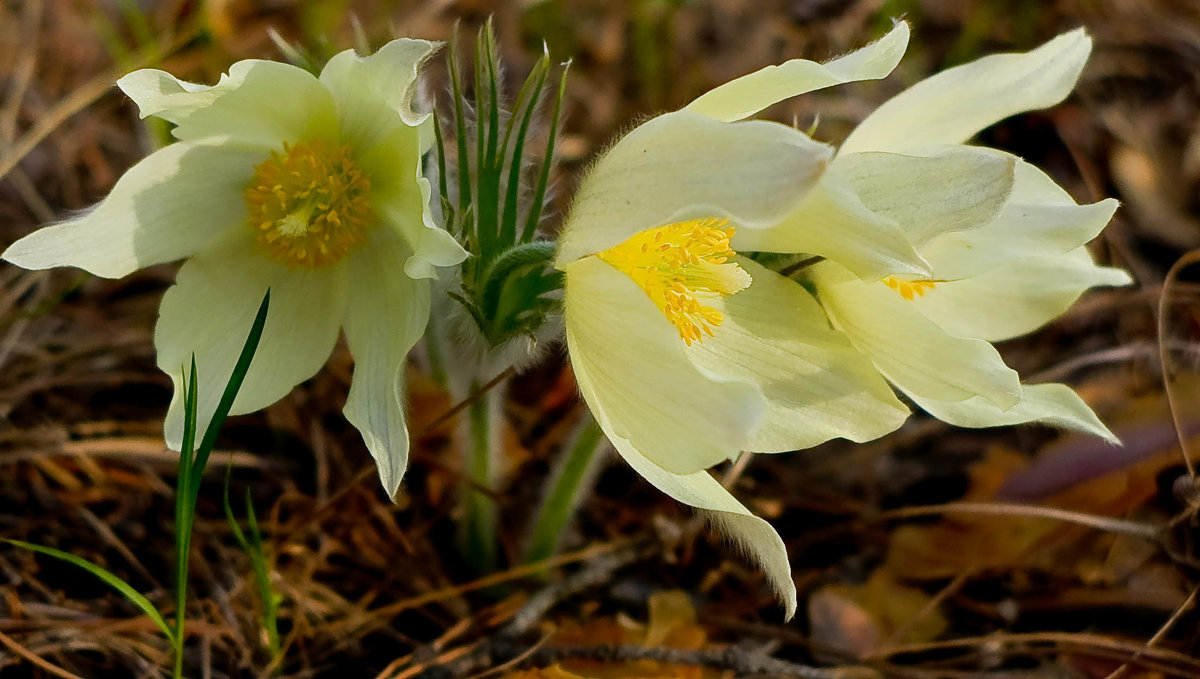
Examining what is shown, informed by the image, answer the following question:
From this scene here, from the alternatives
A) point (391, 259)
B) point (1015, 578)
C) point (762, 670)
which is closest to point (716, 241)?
point (391, 259)

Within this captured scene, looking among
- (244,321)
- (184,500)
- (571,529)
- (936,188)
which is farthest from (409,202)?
(571,529)

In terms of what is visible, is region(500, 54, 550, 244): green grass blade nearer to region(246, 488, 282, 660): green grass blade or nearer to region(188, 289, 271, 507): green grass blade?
region(188, 289, 271, 507): green grass blade

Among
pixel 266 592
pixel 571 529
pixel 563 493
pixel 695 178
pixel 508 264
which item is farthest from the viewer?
pixel 571 529

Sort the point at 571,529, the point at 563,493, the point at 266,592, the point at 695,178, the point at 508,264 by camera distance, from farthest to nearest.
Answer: the point at 571,529
the point at 563,493
the point at 266,592
the point at 508,264
the point at 695,178

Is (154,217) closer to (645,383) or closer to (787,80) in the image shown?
(645,383)

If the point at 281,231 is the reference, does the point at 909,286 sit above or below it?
below

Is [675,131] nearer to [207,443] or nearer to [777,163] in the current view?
[777,163]

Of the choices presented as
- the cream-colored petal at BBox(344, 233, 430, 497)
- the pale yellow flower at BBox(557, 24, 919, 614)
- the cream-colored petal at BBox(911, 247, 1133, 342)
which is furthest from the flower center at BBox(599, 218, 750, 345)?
the cream-colored petal at BBox(911, 247, 1133, 342)
